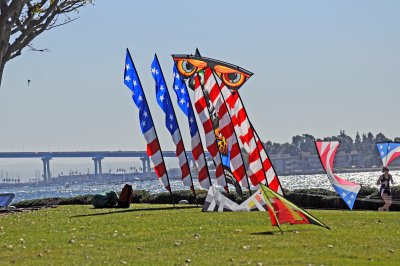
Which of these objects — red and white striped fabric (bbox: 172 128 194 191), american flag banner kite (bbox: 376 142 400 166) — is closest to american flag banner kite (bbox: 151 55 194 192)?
red and white striped fabric (bbox: 172 128 194 191)

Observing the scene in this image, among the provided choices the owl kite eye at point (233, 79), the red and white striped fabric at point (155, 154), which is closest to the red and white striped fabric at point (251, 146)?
the owl kite eye at point (233, 79)

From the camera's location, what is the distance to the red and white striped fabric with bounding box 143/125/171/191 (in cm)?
3419

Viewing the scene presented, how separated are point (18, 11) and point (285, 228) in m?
12.1

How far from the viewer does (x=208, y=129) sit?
35781 millimetres

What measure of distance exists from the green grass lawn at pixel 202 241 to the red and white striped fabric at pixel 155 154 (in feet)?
26.5

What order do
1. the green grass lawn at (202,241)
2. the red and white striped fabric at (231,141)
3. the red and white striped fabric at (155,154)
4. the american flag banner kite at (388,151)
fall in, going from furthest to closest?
the red and white striped fabric at (231,141)
the red and white striped fabric at (155,154)
the american flag banner kite at (388,151)
the green grass lawn at (202,241)

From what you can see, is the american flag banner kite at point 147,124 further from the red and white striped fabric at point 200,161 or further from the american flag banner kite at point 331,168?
the american flag banner kite at point 331,168

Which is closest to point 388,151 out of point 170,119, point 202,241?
point 170,119

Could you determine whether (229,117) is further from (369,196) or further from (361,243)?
(361,243)

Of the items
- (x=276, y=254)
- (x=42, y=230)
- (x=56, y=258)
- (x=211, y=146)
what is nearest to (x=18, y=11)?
(x=42, y=230)

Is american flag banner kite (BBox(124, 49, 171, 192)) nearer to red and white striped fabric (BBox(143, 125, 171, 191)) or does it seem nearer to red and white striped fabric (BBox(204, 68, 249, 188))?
red and white striped fabric (BBox(143, 125, 171, 191))

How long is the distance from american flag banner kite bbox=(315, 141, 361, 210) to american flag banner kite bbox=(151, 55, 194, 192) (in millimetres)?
8501

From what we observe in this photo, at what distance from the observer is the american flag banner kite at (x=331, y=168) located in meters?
27.2

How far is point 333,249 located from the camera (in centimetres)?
1752
